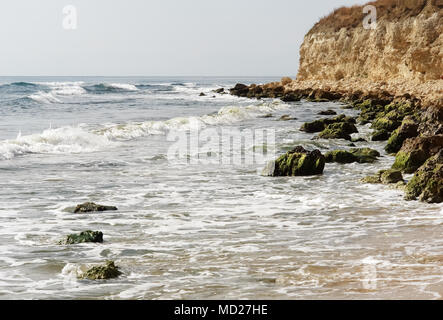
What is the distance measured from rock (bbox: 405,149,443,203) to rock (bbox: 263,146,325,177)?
293cm

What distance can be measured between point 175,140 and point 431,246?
14.4 meters

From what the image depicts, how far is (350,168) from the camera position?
12.6 metres

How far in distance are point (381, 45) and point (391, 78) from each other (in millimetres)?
3993

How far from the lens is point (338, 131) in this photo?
62.6 feet

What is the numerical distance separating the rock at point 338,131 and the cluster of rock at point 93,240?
1175cm

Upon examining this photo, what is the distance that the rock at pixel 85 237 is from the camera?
6.87m

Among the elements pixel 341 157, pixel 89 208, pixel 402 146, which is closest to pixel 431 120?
pixel 402 146

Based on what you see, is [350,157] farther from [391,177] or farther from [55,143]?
[55,143]

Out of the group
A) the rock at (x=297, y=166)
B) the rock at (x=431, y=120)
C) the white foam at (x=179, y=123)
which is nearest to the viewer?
the rock at (x=297, y=166)

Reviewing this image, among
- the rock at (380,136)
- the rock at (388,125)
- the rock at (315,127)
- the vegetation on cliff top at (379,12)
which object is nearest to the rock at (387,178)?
the rock at (380,136)

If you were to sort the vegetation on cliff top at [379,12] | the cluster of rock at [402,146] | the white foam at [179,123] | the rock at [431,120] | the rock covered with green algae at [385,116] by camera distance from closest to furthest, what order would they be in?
the cluster of rock at [402,146] → the rock at [431,120] → the rock covered with green algae at [385,116] → the white foam at [179,123] → the vegetation on cliff top at [379,12]

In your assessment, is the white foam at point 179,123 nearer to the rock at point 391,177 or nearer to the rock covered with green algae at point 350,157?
the rock covered with green algae at point 350,157

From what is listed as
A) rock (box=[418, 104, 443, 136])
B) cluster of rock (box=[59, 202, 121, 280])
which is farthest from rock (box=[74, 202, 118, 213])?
rock (box=[418, 104, 443, 136])
